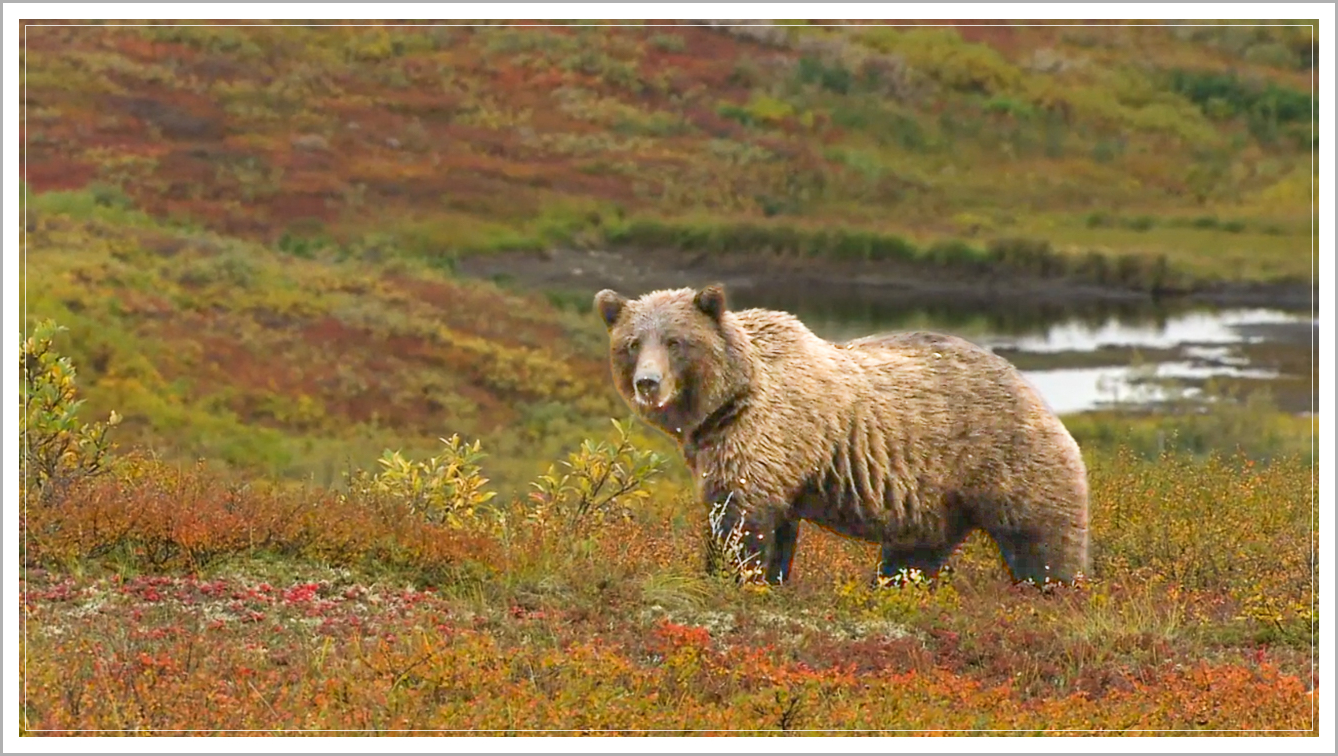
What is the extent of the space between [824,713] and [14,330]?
544 cm

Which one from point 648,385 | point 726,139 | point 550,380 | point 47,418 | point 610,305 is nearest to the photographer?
point 648,385

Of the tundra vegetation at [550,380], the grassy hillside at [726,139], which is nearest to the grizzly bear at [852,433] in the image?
the tundra vegetation at [550,380]

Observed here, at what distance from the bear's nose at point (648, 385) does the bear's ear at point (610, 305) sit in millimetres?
592

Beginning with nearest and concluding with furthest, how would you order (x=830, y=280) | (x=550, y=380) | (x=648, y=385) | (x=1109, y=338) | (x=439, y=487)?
(x=648, y=385) < (x=439, y=487) < (x=550, y=380) < (x=1109, y=338) < (x=830, y=280)

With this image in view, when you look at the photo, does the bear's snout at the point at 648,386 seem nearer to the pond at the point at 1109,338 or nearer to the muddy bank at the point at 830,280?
the pond at the point at 1109,338

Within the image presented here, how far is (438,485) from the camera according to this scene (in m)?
11.8

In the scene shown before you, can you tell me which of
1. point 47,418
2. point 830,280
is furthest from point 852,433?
point 830,280

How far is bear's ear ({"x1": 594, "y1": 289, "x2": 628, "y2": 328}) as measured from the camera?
1041 centimetres

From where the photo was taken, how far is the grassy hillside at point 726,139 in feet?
136

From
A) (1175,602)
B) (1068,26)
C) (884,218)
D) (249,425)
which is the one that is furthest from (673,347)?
(1068,26)

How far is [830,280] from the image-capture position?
126 ft

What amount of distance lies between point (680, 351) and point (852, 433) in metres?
1.18

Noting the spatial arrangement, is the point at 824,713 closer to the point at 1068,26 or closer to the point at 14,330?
the point at 14,330

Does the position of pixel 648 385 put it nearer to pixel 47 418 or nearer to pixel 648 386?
pixel 648 386
